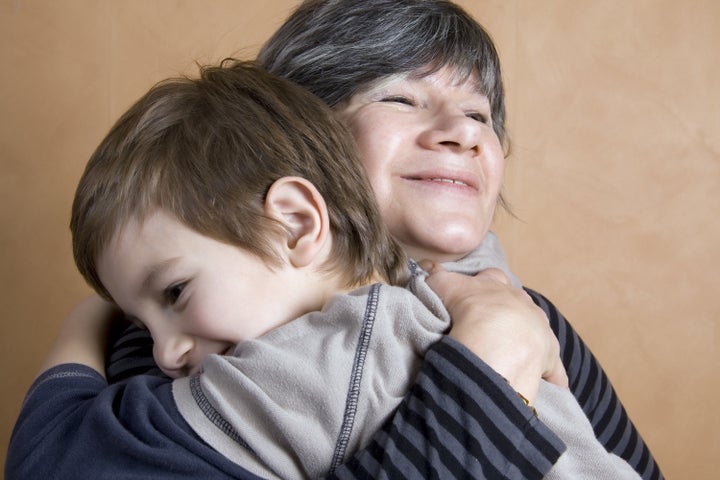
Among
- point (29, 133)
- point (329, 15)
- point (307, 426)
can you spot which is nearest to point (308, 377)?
point (307, 426)

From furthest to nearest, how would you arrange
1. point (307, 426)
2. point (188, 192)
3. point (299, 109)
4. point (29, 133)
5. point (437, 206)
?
point (29, 133) < point (437, 206) < point (299, 109) < point (188, 192) < point (307, 426)

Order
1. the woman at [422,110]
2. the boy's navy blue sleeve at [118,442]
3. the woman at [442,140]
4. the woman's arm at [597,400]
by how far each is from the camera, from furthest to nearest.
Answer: the woman's arm at [597,400]
the woman at [422,110]
the woman at [442,140]
the boy's navy blue sleeve at [118,442]

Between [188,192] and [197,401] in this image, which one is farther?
[188,192]

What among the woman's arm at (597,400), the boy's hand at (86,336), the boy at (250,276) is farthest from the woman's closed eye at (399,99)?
the boy's hand at (86,336)

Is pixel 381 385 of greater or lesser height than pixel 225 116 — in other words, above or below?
below

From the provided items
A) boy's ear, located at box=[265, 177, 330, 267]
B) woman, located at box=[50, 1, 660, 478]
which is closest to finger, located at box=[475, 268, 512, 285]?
woman, located at box=[50, 1, 660, 478]

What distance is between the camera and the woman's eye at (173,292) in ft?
2.88

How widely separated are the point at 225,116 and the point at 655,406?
5.22 ft

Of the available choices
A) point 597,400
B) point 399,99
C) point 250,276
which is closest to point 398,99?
point 399,99

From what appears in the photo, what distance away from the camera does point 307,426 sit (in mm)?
750

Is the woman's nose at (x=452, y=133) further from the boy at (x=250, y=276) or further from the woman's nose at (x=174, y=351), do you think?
the woman's nose at (x=174, y=351)

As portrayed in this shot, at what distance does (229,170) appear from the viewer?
90 cm

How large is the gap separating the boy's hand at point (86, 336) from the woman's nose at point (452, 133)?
495mm

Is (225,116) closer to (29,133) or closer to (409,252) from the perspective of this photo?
(409,252)
